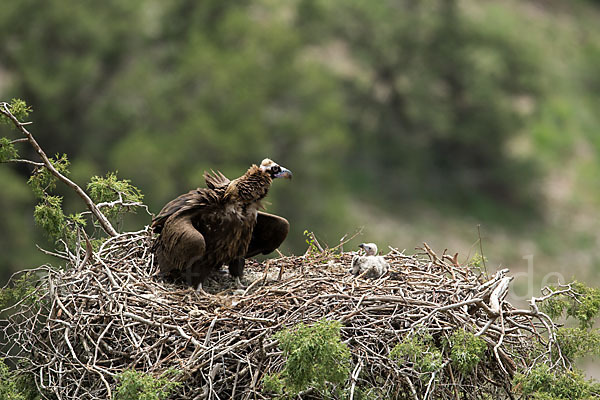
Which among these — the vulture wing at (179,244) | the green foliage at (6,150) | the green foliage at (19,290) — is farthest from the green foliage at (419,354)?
the green foliage at (6,150)

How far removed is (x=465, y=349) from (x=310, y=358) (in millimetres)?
1171

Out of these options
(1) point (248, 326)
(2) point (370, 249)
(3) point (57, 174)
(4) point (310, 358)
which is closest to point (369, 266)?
(2) point (370, 249)

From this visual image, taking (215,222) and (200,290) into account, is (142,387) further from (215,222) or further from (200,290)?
(215,222)

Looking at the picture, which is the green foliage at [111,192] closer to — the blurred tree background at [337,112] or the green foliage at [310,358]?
the green foliage at [310,358]

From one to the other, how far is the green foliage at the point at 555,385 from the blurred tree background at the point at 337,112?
55.0ft

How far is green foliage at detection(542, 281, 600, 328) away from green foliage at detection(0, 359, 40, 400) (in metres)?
4.13

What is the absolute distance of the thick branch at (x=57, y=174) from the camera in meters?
7.25

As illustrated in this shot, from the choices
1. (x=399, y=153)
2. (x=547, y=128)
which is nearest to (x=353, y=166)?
(x=399, y=153)

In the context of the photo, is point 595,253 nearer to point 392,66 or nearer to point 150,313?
point 392,66

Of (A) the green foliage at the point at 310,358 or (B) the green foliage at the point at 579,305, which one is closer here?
(A) the green foliage at the point at 310,358

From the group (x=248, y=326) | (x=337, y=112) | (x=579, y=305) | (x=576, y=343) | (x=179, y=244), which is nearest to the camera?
(x=248, y=326)

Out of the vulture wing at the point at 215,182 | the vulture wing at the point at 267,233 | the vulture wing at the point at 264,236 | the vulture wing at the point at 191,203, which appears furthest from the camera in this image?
the vulture wing at the point at 267,233

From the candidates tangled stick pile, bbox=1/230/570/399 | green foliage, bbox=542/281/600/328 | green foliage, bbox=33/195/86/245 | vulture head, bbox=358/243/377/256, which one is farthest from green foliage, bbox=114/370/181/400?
green foliage, bbox=542/281/600/328

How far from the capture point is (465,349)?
19.5 feet
